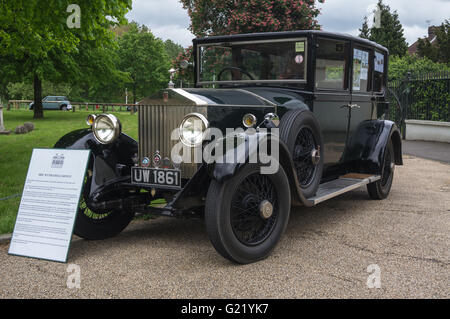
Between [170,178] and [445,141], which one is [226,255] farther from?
[445,141]

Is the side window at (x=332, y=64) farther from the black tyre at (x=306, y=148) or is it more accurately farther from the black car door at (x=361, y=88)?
the black tyre at (x=306, y=148)

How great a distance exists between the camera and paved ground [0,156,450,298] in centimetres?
307

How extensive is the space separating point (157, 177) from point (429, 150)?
391 inches

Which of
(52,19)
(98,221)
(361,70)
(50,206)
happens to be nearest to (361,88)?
(361,70)

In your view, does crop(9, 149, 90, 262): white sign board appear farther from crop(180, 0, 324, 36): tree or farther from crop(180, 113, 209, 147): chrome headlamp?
crop(180, 0, 324, 36): tree

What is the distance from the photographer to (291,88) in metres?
4.82

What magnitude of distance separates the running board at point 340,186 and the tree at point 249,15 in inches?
433

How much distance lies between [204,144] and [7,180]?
419cm

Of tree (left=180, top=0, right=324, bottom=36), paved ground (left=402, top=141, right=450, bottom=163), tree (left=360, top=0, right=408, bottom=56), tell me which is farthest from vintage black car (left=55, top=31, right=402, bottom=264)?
tree (left=360, top=0, right=408, bottom=56)

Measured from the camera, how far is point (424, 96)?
1384 centimetres

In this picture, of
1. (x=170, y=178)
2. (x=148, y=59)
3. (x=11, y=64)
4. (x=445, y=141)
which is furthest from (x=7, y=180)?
(x=148, y=59)

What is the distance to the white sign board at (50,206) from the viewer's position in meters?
3.53

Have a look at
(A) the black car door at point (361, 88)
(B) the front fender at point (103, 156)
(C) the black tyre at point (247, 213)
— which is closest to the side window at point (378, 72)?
(A) the black car door at point (361, 88)
